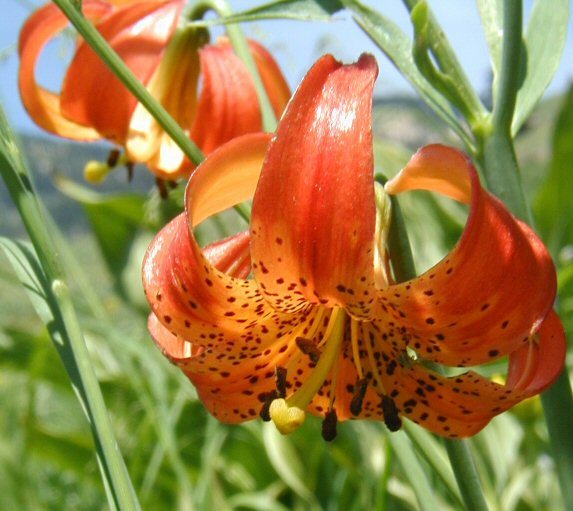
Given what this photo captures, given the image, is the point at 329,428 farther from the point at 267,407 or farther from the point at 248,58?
the point at 248,58

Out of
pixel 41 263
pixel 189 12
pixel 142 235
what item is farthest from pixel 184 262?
pixel 142 235

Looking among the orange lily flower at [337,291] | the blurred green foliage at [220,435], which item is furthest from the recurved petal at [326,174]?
the blurred green foliage at [220,435]

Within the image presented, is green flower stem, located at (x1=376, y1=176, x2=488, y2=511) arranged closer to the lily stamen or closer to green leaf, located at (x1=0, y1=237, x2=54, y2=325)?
the lily stamen

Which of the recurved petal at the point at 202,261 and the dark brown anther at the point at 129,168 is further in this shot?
the dark brown anther at the point at 129,168

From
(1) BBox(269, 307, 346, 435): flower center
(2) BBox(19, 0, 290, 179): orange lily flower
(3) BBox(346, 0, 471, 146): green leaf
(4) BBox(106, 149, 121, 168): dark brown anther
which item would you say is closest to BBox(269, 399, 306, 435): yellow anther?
(1) BBox(269, 307, 346, 435): flower center

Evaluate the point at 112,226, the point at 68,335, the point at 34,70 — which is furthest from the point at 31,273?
the point at 112,226

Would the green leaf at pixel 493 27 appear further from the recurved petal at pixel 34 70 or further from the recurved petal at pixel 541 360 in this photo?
the recurved petal at pixel 34 70

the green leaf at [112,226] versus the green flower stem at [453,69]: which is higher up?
the green flower stem at [453,69]
